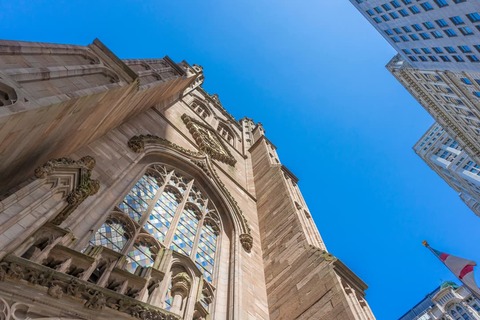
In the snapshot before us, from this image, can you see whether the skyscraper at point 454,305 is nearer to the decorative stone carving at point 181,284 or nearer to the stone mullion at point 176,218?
the stone mullion at point 176,218

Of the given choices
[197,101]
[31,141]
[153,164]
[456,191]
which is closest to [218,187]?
[153,164]

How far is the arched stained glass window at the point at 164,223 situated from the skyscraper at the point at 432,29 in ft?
88.5

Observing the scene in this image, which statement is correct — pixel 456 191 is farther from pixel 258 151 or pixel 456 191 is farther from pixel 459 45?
pixel 258 151

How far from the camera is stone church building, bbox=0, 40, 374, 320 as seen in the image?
5172 millimetres

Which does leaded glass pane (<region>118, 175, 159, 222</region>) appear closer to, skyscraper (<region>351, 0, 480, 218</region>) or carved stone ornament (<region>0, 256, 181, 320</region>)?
carved stone ornament (<region>0, 256, 181, 320</region>)

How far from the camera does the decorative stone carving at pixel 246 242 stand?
520 inches

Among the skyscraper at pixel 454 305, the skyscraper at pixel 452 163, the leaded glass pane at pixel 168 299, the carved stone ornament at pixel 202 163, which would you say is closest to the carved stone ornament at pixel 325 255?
the carved stone ornament at pixel 202 163

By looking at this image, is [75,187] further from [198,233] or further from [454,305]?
[454,305]

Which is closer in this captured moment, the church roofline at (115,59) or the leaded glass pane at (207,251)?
the church roofline at (115,59)

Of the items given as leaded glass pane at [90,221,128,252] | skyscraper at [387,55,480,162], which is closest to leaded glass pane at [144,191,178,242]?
leaded glass pane at [90,221,128,252]

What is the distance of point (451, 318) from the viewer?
58.9 meters

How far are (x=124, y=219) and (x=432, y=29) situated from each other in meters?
36.8

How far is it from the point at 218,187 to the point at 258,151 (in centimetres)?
1173

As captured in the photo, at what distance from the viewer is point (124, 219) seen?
9.67 m
